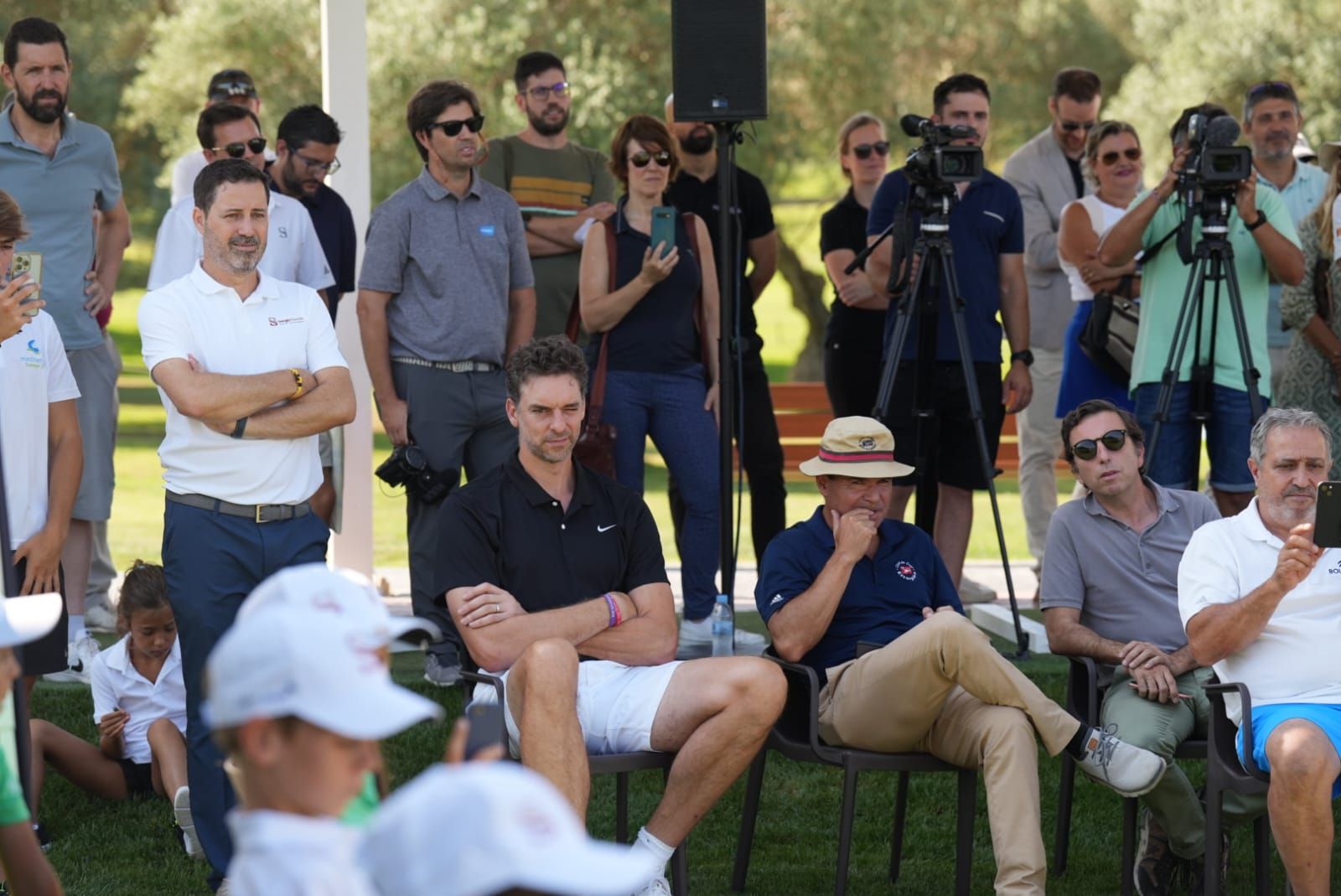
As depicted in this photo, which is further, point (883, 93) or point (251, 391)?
point (883, 93)

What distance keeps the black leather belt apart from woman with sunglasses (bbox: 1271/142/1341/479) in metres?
3.53

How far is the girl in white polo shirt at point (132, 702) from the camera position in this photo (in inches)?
193

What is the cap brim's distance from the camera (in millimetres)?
4613

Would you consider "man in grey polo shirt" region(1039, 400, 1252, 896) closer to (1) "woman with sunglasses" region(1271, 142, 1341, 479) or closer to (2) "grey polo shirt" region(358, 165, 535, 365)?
(1) "woman with sunglasses" region(1271, 142, 1341, 479)

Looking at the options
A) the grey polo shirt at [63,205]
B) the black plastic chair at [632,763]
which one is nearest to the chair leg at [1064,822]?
the black plastic chair at [632,763]

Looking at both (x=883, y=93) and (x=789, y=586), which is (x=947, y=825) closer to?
(x=789, y=586)

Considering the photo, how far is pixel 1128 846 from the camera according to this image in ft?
14.3

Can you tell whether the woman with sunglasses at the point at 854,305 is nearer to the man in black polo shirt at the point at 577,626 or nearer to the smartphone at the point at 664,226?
the smartphone at the point at 664,226

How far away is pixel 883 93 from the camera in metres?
18.0

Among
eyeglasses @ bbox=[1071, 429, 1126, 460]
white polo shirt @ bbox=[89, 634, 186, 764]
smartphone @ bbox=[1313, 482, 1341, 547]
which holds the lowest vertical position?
white polo shirt @ bbox=[89, 634, 186, 764]

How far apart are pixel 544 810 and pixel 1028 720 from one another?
8.76 feet

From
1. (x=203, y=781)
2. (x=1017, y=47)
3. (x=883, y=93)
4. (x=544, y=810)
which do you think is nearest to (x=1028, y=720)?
(x=203, y=781)

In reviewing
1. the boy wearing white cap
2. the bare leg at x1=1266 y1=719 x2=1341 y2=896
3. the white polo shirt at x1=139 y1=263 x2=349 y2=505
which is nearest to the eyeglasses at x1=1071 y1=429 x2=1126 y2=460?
the bare leg at x1=1266 y1=719 x2=1341 y2=896

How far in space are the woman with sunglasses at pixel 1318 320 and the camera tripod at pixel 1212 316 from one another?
0.41 meters
